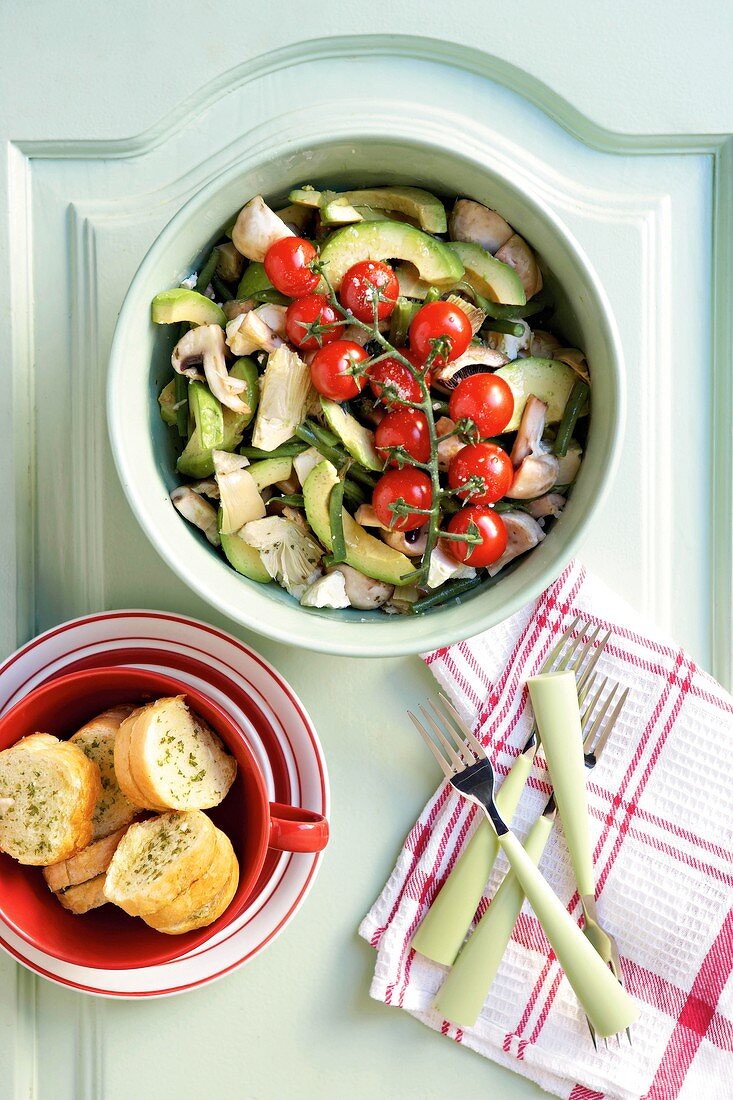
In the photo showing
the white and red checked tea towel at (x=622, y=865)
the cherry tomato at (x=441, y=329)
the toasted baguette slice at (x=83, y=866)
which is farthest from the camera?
the white and red checked tea towel at (x=622, y=865)

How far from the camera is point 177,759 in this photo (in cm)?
91

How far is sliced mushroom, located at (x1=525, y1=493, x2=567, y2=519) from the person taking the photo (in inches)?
37.0

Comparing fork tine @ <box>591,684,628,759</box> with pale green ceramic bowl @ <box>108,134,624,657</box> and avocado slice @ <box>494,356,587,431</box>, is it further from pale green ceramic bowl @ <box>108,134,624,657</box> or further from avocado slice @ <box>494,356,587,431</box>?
avocado slice @ <box>494,356,587,431</box>

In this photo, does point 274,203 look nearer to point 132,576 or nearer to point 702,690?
point 132,576

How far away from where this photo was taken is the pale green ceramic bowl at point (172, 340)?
864 millimetres

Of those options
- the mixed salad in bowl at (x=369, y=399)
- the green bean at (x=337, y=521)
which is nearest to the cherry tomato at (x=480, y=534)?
the mixed salad in bowl at (x=369, y=399)

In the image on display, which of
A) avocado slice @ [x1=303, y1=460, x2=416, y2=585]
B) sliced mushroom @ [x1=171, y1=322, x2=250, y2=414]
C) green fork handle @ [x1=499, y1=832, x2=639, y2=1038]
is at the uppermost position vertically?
sliced mushroom @ [x1=171, y1=322, x2=250, y2=414]

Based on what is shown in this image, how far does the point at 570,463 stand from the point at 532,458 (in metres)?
0.05

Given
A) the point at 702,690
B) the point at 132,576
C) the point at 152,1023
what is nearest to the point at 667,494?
the point at 702,690

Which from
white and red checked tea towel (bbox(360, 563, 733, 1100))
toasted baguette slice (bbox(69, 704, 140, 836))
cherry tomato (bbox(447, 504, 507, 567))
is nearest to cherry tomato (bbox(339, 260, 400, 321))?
cherry tomato (bbox(447, 504, 507, 567))

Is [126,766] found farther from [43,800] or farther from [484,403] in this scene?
[484,403]

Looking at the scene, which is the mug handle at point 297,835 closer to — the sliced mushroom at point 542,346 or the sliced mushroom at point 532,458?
the sliced mushroom at point 532,458

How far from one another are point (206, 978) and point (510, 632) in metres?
0.51

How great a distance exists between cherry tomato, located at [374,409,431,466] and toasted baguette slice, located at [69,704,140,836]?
41 centimetres
